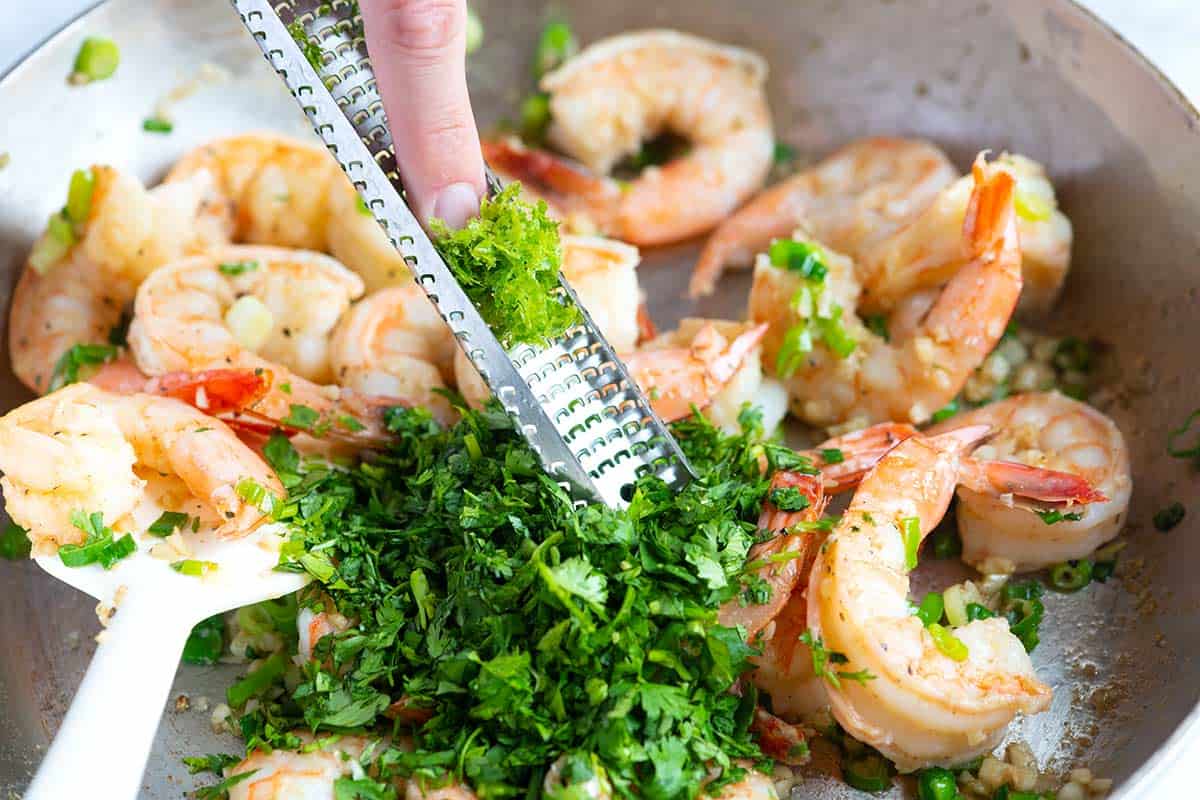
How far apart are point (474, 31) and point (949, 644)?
242 cm

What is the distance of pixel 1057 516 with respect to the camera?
2.41 meters

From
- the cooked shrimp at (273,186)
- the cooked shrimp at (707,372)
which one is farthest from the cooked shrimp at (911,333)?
the cooked shrimp at (273,186)

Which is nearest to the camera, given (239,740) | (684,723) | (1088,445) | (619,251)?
(684,723)

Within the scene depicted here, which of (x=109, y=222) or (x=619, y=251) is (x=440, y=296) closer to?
(x=619, y=251)

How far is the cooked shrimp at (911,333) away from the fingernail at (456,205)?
104cm

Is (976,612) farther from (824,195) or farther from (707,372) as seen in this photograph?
(824,195)

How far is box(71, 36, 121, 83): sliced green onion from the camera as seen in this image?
120 inches

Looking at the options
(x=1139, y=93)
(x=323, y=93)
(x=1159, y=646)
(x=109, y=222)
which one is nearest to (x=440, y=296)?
(x=323, y=93)

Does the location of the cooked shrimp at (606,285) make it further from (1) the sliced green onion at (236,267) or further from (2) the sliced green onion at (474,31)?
(2) the sliced green onion at (474,31)

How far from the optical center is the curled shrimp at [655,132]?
10.9 ft

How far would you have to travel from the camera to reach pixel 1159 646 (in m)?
→ 2.36

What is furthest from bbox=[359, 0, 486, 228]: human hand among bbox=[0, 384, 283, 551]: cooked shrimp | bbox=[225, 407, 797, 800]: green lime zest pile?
bbox=[0, 384, 283, 551]: cooked shrimp

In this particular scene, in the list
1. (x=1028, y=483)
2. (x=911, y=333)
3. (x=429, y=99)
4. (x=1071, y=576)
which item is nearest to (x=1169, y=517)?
(x=1071, y=576)

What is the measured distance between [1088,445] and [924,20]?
A: 1526 millimetres
